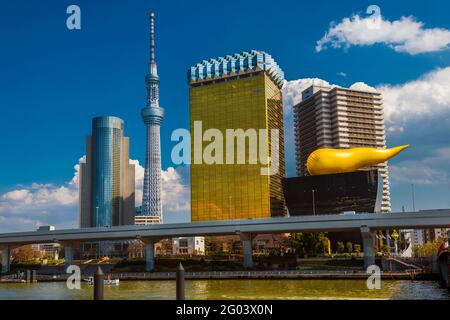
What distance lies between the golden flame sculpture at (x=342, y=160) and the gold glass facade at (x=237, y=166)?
39936 mm

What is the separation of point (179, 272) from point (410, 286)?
41458 mm

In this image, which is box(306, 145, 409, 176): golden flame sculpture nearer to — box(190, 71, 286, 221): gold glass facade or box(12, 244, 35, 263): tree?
box(190, 71, 286, 221): gold glass facade

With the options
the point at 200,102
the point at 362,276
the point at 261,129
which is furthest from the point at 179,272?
the point at 200,102

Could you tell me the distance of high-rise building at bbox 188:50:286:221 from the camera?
138 metres

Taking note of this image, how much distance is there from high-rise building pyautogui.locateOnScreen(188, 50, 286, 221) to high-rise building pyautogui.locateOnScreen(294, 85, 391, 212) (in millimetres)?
11003

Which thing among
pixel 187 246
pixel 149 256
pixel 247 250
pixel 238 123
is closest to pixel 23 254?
pixel 187 246

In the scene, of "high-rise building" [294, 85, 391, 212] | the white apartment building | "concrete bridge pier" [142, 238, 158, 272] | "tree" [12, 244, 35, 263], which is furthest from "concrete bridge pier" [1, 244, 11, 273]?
"high-rise building" [294, 85, 391, 212]

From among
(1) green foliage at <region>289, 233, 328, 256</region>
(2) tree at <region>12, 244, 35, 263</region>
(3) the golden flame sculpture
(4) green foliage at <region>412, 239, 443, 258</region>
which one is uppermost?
(3) the golden flame sculpture

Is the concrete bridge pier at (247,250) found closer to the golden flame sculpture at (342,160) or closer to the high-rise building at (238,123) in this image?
the golden flame sculpture at (342,160)

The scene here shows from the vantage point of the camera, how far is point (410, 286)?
48969 mm

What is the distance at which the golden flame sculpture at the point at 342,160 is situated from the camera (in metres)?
94.6

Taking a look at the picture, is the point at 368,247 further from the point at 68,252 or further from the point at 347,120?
the point at 347,120
